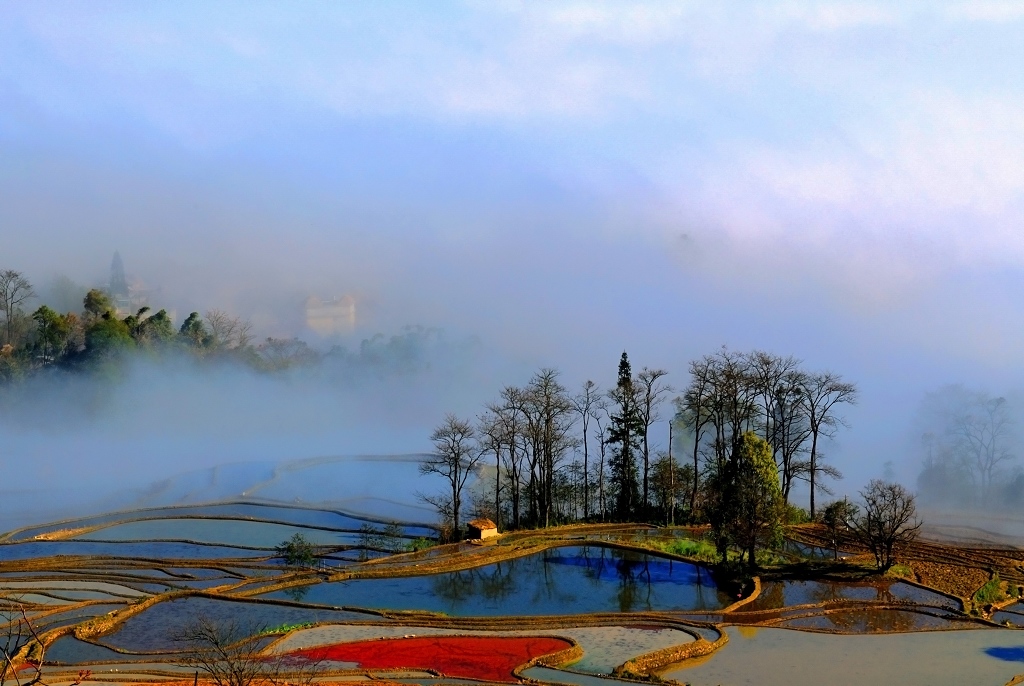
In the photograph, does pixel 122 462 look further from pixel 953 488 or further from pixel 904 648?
pixel 953 488

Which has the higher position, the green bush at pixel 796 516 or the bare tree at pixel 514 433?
the bare tree at pixel 514 433

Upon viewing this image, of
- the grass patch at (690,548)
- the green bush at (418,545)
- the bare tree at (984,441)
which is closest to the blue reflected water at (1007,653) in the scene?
the grass patch at (690,548)

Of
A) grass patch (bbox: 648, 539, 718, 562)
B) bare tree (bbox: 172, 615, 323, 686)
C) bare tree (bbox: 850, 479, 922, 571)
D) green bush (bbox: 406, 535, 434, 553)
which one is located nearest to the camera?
bare tree (bbox: 172, 615, 323, 686)

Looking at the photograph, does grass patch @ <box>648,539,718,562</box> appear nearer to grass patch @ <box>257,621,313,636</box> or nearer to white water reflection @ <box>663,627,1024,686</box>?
white water reflection @ <box>663,627,1024,686</box>

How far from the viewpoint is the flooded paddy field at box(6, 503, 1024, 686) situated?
23.2 meters

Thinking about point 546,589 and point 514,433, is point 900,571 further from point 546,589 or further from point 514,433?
point 514,433

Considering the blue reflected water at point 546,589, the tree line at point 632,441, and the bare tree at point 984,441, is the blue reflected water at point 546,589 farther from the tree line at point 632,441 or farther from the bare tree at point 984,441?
the bare tree at point 984,441

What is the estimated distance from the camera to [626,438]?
55062mm

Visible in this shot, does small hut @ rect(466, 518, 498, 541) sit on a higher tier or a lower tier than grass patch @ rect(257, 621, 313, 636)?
higher

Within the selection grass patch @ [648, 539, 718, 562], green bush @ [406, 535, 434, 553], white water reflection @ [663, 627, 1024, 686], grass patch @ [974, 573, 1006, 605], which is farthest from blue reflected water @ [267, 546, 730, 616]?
grass patch @ [974, 573, 1006, 605]

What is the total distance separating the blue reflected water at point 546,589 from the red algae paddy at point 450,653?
4367 mm

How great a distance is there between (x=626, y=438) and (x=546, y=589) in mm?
23114

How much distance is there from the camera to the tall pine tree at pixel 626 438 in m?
54.7

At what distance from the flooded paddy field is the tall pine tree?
8452mm
